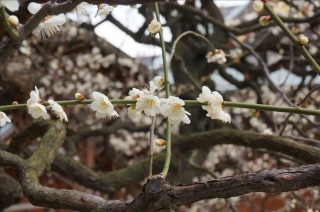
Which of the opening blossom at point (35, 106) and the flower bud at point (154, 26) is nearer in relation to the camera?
the opening blossom at point (35, 106)

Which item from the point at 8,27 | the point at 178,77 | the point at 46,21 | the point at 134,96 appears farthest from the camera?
the point at 178,77

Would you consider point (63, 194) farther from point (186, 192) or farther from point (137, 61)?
point (137, 61)

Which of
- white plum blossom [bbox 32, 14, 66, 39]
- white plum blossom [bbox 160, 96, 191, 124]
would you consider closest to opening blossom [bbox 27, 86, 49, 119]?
white plum blossom [bbox 32, 14, 66, 39]

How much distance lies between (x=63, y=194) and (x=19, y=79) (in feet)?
3.87

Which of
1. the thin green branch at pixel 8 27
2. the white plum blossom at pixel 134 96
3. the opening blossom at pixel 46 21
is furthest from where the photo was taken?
the white plum blossom at pixel 134 96

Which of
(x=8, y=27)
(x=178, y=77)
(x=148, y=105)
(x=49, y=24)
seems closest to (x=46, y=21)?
(x=49, y=24)

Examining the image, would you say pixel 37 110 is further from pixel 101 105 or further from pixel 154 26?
pixel 154 26

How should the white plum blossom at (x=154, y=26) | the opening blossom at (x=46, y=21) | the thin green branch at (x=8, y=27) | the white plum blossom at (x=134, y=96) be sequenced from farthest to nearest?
1. the white plum blossom at (x=154, y=26)
2. the white plum blossom at (x=134, y=96)
3. the opening blossom at (x=46, y=21)
4. the thin green branch at (x=8, y=27)

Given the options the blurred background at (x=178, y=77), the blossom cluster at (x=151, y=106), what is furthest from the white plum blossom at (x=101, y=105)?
the blurred background at (x=178, y=77)

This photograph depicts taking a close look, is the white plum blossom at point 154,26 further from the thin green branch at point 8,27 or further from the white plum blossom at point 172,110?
the thin green branch at point 8,27

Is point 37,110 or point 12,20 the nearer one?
point 12,20

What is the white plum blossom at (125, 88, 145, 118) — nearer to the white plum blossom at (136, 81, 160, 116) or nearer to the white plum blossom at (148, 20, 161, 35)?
the white plum blossom at (136, 81, 160, 116)

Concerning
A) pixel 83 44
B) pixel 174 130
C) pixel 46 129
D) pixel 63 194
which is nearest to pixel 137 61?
pixel 83 44

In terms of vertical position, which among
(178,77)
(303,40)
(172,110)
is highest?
(303,40)
